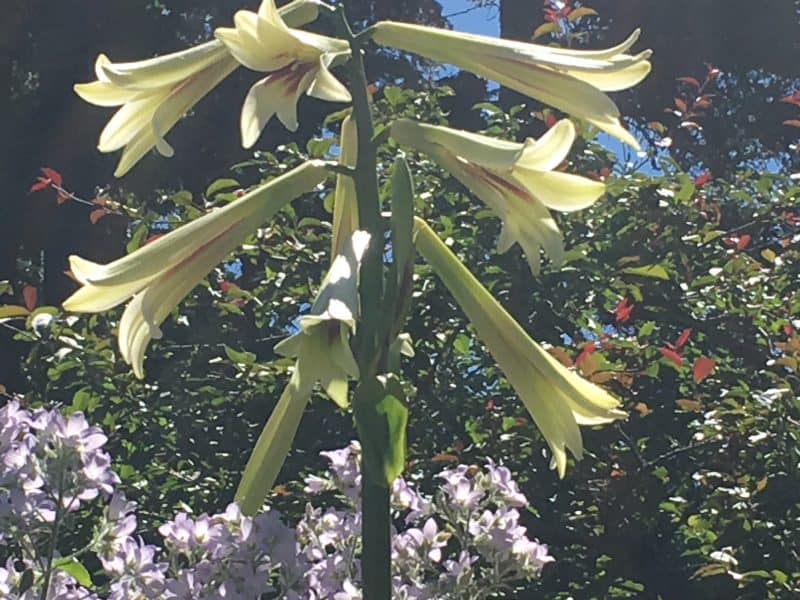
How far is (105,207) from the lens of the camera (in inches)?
200

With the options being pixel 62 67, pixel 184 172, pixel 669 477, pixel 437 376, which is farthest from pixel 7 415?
pixel 62 67

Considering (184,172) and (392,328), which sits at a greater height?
(184,172)

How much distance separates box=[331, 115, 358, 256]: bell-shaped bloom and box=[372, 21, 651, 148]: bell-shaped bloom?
0.39ft

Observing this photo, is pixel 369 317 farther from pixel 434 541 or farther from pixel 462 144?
pixel 434 541

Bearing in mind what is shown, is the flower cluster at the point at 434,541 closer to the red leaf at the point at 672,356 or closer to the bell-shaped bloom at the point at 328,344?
the bell-shaped bloom at the point at 328,344

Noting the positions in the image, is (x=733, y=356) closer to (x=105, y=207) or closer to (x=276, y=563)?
(x=105, y=207)

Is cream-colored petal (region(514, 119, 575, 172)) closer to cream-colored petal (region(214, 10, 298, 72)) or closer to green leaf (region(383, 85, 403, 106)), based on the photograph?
cream-colored petal (region(214, 10, 298, 72))

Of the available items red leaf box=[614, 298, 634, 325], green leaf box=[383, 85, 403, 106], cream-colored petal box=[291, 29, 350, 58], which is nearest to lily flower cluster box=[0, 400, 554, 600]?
cream-colored petal box=[291, 29, 350, 58]

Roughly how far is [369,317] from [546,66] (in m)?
0.38

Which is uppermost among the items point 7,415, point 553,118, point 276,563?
point 553,118

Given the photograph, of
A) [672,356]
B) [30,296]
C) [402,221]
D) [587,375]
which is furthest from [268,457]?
[30,296]

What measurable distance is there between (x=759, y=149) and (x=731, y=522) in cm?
1173

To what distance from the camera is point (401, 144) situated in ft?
5.07

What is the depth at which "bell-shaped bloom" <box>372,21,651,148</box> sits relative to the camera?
1.50 meters
